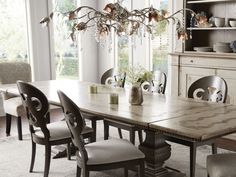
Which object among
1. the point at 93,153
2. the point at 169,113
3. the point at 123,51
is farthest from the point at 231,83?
the point at 123,51

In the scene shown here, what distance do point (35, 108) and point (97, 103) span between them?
52 cm

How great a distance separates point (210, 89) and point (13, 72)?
319 cm

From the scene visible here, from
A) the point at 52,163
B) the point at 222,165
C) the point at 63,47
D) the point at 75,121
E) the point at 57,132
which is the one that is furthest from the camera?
the point at 63,47

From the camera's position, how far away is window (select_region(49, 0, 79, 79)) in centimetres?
645

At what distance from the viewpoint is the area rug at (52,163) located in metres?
3.23

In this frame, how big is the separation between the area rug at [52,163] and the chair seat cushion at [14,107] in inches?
14.6

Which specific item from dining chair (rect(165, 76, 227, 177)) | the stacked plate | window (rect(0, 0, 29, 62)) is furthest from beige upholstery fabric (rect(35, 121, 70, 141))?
window (rect(0, 0, 29, 62))

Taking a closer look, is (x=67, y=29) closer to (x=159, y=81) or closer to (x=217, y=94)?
A: (x=159, y=81)

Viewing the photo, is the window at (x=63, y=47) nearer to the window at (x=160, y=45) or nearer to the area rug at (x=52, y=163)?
the window at (x=160, y=45)

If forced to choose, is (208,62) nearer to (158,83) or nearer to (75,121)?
(158,83)

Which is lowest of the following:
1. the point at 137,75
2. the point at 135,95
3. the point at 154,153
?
the point at 154,153

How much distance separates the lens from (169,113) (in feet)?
8.31

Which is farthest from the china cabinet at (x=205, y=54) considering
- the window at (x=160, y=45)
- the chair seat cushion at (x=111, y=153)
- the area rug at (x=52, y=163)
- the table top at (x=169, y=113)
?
the chair seat cushion at (x=111, y=153)

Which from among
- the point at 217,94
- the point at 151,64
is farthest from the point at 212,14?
the point at 217,94
